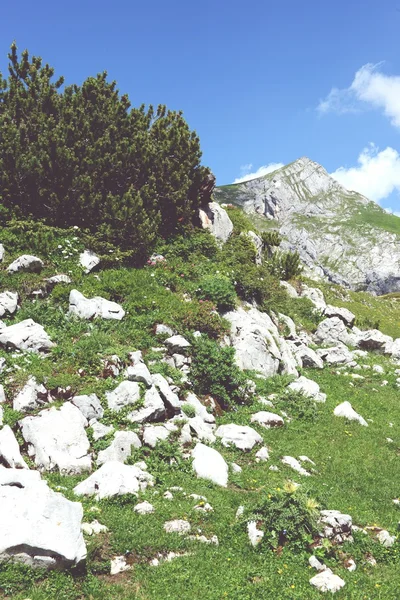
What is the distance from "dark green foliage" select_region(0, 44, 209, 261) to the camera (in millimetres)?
Result: 23359

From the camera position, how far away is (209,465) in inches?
Result: 460

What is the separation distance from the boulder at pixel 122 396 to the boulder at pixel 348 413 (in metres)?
9.45

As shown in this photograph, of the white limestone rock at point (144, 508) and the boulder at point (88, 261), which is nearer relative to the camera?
the white limestone rock at point (144, 508)

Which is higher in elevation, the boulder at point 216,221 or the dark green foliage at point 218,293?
the boulder at point 216,221

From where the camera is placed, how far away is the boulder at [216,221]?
31312 mm

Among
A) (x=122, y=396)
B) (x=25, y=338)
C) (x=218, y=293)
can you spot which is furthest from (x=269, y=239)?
(x=122, y=396)

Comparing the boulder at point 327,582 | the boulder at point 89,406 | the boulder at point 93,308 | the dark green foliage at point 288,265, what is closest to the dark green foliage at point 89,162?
the boulder at point 93,308

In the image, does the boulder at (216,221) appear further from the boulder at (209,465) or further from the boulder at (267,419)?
the boulder at (209,465)

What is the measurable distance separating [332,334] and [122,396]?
72.5ft

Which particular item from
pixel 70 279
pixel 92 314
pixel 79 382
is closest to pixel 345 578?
pixel 79 382

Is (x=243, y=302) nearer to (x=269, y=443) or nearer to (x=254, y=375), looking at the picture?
(x=254, y=375)

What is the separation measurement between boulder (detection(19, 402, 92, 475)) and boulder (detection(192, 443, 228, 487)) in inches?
120

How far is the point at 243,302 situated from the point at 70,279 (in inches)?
419

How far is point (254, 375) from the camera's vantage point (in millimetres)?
19656
